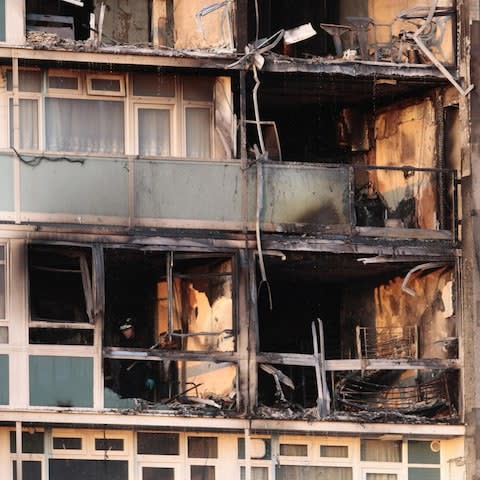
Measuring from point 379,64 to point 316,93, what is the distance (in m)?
1.51

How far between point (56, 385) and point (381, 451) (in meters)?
5.40

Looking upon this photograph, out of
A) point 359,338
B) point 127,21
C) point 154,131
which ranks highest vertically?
point 127,21

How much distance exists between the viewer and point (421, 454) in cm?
3550

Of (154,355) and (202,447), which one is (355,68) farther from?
(202,447)

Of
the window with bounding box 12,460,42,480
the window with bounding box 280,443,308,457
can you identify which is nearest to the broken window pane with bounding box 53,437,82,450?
the window with bounding box 12,460,42,480

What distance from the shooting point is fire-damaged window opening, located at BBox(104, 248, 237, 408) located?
34.9m

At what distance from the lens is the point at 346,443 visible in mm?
35375

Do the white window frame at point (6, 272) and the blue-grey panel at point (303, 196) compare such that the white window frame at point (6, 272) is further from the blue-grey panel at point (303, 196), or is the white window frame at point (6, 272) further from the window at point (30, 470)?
the blue-grey panel at point (303, 196)

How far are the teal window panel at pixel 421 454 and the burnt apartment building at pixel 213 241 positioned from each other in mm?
32

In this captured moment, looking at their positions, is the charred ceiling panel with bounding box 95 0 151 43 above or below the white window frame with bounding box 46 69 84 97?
above

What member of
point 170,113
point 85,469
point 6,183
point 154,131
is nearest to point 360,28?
point 170,113

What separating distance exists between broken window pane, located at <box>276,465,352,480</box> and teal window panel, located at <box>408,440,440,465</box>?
1040mm

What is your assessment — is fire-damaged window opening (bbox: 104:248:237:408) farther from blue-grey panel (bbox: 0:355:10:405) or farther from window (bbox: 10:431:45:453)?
blue-grey panel (bbox: 0:355:10:405)

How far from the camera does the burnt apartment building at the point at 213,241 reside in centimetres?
3459
